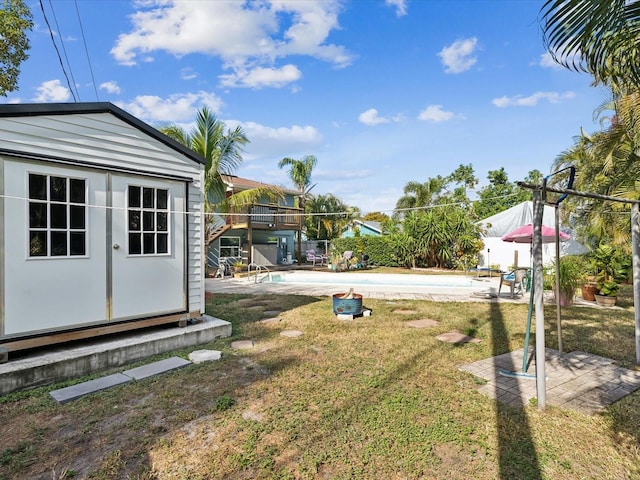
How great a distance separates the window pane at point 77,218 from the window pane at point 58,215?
2.5 inches

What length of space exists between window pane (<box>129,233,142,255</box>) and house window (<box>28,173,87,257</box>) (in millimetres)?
552

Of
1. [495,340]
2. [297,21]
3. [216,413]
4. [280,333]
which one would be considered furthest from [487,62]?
[216,413]

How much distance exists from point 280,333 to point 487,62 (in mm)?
9774

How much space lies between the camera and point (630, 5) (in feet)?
5.39

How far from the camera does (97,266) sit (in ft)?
14.3

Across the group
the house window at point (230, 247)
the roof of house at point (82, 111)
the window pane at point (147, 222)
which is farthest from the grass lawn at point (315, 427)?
the house window at point (230, 247)

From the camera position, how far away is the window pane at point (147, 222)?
4891mm

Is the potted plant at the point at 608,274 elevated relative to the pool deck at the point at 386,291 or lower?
elevated

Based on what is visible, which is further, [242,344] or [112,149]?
[242,344]

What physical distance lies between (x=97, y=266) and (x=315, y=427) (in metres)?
3.40

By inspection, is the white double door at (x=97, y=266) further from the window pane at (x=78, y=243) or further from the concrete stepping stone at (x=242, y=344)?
the concrete stepping stone at (x=242, y=344)

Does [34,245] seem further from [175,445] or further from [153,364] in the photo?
[175,445]

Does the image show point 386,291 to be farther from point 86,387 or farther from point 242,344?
point 86,387

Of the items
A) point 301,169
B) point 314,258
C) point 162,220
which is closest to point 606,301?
point 162,220
